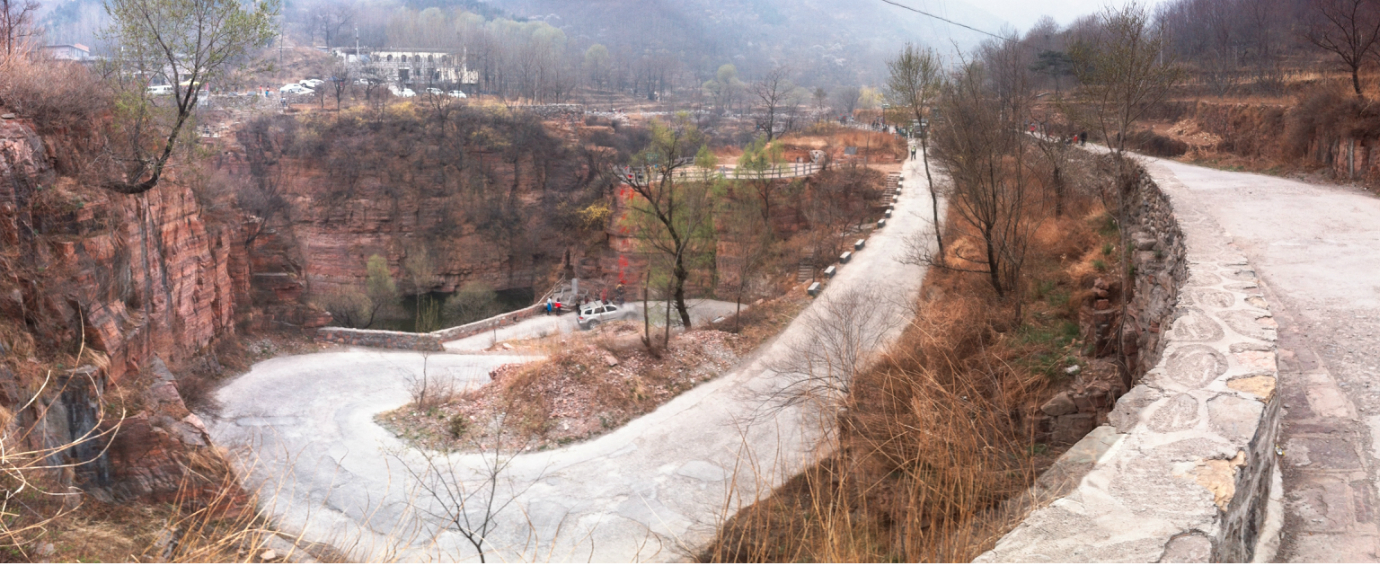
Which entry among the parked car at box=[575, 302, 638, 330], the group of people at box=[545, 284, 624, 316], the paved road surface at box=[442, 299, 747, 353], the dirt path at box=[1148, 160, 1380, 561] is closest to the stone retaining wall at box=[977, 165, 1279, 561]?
the dirt path at box=[1148, 160, 1380, 561]

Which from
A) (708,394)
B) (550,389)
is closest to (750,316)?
→ (708,394)

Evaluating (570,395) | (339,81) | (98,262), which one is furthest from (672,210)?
(339,81)

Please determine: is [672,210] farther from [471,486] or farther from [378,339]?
[471,486]

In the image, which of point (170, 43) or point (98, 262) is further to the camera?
point (170, 43)

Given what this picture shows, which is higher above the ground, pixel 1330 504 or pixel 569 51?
pixel 569 51

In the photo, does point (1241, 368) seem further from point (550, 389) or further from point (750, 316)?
point (750, 316)

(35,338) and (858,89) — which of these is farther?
(858,89)

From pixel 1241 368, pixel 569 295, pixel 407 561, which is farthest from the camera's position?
pixel 569 295
